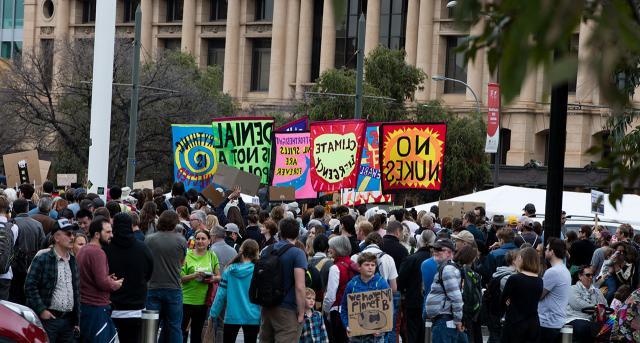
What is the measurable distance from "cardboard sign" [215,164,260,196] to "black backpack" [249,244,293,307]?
9.02 meters

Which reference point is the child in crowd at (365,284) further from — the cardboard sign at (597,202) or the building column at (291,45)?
the building column at (291,45)

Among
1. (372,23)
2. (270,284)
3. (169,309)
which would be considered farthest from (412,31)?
(270,284)

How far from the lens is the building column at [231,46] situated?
76688 mm

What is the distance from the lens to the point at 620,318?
35.7 ft

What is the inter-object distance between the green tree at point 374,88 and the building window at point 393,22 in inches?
702

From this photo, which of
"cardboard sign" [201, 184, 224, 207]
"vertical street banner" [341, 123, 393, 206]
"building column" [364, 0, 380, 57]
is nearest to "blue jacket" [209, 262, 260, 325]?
"cardboard sign" [201, 184, 224, 207]

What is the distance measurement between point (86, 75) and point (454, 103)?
91.7ft

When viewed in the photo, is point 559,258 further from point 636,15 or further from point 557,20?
point 557,20

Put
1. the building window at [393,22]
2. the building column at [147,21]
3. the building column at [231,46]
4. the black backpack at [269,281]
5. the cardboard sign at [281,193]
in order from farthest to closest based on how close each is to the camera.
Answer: the building column at [147,21] → the building column at [231,46] → the building window at [393,22] → the cardboard sign at [281,193] → the black backpack at [269,281]

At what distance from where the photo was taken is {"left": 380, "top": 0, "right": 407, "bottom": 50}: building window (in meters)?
72.9

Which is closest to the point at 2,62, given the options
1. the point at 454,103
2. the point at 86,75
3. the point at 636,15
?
the point at 86,75

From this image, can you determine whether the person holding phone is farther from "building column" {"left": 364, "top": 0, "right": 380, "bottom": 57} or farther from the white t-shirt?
"building column" {"left": 364, "top": 0, "right": 380, "bottom": 57}

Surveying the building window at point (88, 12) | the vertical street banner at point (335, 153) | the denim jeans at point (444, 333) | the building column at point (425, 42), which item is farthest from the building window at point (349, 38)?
the denim jeans at point (444, 333)

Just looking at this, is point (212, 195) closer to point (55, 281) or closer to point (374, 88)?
point (55, 281)
